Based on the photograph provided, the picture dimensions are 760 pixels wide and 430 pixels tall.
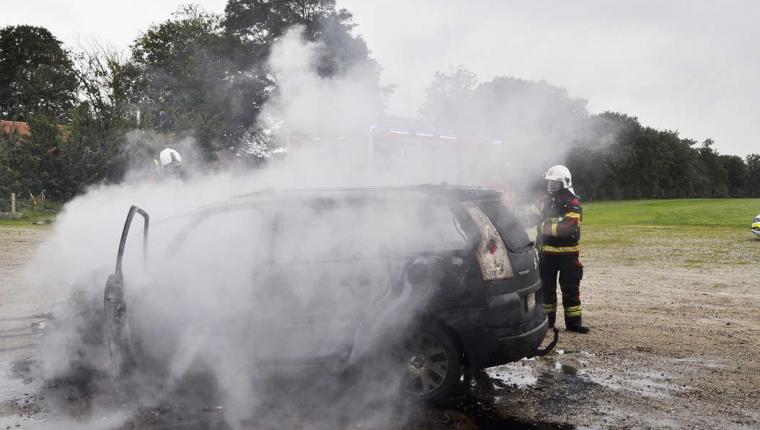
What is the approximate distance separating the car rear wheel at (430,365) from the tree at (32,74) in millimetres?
45577

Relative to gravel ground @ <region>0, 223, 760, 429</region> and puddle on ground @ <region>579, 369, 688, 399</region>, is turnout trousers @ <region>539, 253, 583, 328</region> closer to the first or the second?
gravel ground @ <region>0, 223, 760, 429</region>

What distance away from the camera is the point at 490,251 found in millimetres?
4219

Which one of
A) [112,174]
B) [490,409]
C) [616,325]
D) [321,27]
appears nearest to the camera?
[490,409]

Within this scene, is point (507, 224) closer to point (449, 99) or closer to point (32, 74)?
point (449, 99)

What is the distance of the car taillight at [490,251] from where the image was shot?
4.17 m

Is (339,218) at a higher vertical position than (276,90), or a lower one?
lower

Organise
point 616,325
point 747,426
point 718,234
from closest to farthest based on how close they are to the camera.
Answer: point 747,426, point 616,325, point 718,234

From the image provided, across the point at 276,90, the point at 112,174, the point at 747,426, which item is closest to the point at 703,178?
the point at 112,174

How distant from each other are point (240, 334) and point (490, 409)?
1.71m

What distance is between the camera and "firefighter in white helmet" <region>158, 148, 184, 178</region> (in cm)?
789

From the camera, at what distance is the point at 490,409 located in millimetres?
4180

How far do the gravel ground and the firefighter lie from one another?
0.36 m

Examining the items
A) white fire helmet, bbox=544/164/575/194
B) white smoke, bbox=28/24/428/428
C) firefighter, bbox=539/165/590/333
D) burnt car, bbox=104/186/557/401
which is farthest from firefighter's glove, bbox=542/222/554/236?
white smoke, bbox=28/24/428/428

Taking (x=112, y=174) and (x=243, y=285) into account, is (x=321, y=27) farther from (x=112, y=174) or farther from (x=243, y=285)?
(x=112, y=174)
